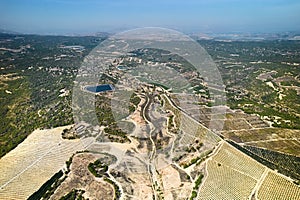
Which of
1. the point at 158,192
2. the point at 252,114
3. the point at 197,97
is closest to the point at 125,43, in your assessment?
the point at 197,97

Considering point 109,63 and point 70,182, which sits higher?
point 109,63

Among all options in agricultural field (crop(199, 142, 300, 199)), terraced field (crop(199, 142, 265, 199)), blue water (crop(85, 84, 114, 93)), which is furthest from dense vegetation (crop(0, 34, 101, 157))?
agricultural field (crop(199, 142, 300, 199))

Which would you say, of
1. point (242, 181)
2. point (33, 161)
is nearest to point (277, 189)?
point (242, 181)

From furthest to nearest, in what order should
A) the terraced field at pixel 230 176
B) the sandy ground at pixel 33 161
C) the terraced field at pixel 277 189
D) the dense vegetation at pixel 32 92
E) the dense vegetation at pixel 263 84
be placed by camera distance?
the dense vegetation at pixel 263 84, the dense vegetation at pixel 32 92, the sandy ground at pixel 33 161, the terraced field at pixel 230 176, the terraced field at pixel 277 189

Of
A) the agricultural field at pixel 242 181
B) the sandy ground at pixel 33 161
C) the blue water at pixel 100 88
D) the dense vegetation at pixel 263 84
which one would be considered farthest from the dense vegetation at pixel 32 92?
the dense vegetation at pixel 263 84

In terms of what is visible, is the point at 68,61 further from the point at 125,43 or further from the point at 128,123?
the point at 128,123

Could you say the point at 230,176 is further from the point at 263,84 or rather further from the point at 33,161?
the point at 263,84

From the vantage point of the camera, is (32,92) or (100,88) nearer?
(32,92)

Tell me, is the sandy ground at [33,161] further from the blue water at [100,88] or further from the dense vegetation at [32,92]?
the blue water at [100,88]

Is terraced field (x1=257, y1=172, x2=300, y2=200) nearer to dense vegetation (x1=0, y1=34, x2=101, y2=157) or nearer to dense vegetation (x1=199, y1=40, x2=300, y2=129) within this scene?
dense vegetation (x1=199, y1=40, x2=300, y2=129)
